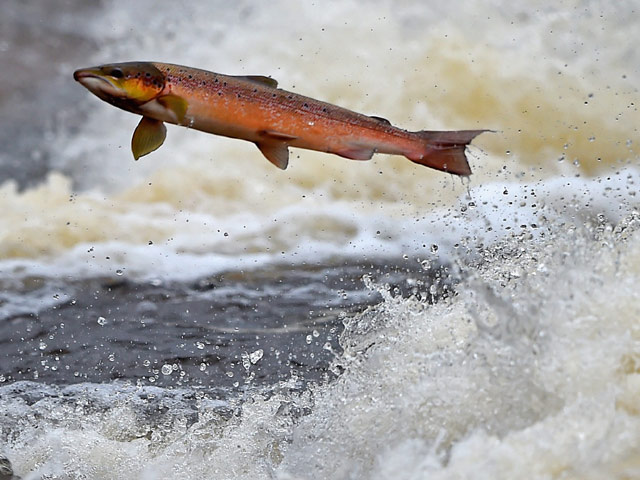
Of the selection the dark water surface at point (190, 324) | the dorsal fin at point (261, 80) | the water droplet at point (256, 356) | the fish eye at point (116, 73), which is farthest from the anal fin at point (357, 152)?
the water droplet at point (256, 356)

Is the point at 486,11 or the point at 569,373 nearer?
the point at 569,373

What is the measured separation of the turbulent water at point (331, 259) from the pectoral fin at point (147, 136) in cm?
57

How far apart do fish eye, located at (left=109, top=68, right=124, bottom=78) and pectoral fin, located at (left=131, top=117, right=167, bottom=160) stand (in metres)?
0.08

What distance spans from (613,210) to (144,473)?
2814 millimetres

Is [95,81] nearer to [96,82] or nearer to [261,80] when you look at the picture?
[96,82]

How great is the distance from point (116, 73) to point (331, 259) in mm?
2482

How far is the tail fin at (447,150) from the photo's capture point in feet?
4.92

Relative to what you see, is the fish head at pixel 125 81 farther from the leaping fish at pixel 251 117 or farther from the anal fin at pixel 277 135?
the anal fin at pixel 277 135

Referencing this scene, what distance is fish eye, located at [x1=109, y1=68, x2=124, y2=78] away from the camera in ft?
4.61

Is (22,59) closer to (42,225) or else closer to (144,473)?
(42,225)

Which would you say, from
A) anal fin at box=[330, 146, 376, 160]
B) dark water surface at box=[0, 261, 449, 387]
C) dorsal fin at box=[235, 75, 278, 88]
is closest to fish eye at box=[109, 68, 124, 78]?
dorsal fin at box=[235, 75, 278, 88]

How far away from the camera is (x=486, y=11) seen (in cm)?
476

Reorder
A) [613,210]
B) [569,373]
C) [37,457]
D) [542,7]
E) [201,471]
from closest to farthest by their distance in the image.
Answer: [569,373] → [201,471] → [37,457] → [613,210] → [542,7]

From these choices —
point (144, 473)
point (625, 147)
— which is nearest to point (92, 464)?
point (144, 473)
